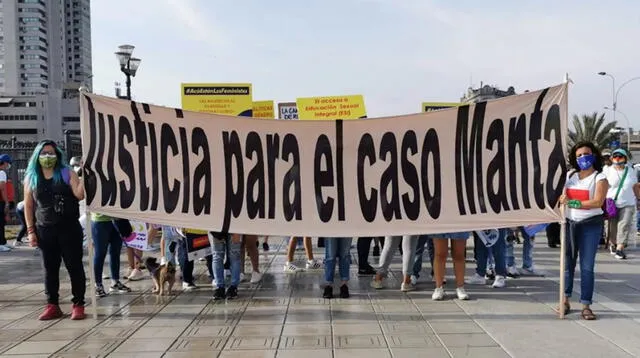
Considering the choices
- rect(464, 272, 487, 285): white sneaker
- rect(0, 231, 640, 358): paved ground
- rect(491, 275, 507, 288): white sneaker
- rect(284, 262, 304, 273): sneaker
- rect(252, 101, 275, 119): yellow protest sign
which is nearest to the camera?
rect(0, 231, 640, 358): paved ground

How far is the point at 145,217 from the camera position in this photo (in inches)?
242

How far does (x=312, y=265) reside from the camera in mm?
8977

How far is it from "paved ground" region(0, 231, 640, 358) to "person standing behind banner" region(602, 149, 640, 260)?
2.14m

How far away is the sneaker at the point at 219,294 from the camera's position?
6.85 meters

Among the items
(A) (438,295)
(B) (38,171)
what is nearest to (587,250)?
(A) (438,295)

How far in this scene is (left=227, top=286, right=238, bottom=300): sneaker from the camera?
691 cm

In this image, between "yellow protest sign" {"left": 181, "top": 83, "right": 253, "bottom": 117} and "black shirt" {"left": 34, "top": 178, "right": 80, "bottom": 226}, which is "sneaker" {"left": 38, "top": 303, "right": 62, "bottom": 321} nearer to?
"black shirt" {"left": 34, "top": 178, "right": 80, "bottom": 226}

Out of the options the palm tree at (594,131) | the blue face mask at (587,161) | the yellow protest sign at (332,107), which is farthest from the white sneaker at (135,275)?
the palm tree at (594,131)

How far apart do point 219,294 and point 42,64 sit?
167155mm

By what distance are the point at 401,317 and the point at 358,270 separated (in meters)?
2.70

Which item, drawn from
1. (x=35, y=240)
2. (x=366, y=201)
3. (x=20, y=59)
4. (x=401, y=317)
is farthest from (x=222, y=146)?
(x=20, y=59)

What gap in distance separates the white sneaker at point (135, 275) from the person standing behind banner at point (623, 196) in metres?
8.19

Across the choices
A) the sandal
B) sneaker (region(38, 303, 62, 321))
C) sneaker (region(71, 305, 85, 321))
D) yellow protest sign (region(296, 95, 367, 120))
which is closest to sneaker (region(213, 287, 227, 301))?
sneaker (region(71, 305, 85, 321))

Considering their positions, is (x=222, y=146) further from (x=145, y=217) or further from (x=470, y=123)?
(x=470, y=123)
